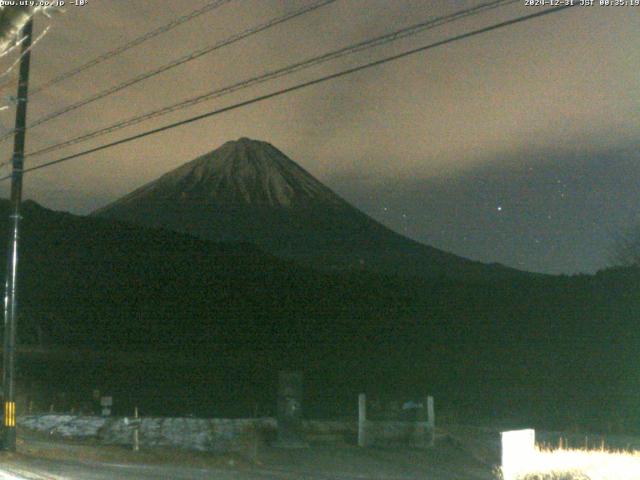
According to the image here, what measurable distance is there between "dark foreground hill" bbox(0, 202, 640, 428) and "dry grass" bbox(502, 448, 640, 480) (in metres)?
28.2

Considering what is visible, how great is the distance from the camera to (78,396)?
150 ft

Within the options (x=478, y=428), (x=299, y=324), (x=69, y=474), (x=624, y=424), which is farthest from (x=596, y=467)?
(x=299, y=324)

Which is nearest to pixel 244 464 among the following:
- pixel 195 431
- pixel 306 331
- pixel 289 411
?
pixel 289 411

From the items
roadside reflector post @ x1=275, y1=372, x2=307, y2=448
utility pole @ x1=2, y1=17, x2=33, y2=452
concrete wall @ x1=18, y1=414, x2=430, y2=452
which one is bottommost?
concrete wall @ x1=18, y1=414, x2=430, y2=452

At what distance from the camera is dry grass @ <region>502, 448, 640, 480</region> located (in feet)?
36.3

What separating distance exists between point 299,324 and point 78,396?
42111 mm

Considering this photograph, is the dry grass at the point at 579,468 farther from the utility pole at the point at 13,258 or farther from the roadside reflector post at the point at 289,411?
the roadside reflector post at the point at 289,411

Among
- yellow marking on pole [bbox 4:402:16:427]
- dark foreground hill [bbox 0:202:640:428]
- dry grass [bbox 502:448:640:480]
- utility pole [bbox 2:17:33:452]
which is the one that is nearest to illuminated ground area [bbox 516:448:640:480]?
dry grass [bbox 502:448:640:480]

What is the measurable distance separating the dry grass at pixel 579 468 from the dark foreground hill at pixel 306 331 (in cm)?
2817

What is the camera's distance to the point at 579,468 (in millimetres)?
11734

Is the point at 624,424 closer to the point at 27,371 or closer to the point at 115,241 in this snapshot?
the point at 27,371

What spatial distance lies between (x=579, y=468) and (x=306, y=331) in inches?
2849

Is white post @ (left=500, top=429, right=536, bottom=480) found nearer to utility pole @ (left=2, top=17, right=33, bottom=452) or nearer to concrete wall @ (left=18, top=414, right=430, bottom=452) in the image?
utility pole @ (left=2, top=17, right=33, bottom=452)

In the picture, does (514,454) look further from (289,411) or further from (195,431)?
(195,431)
